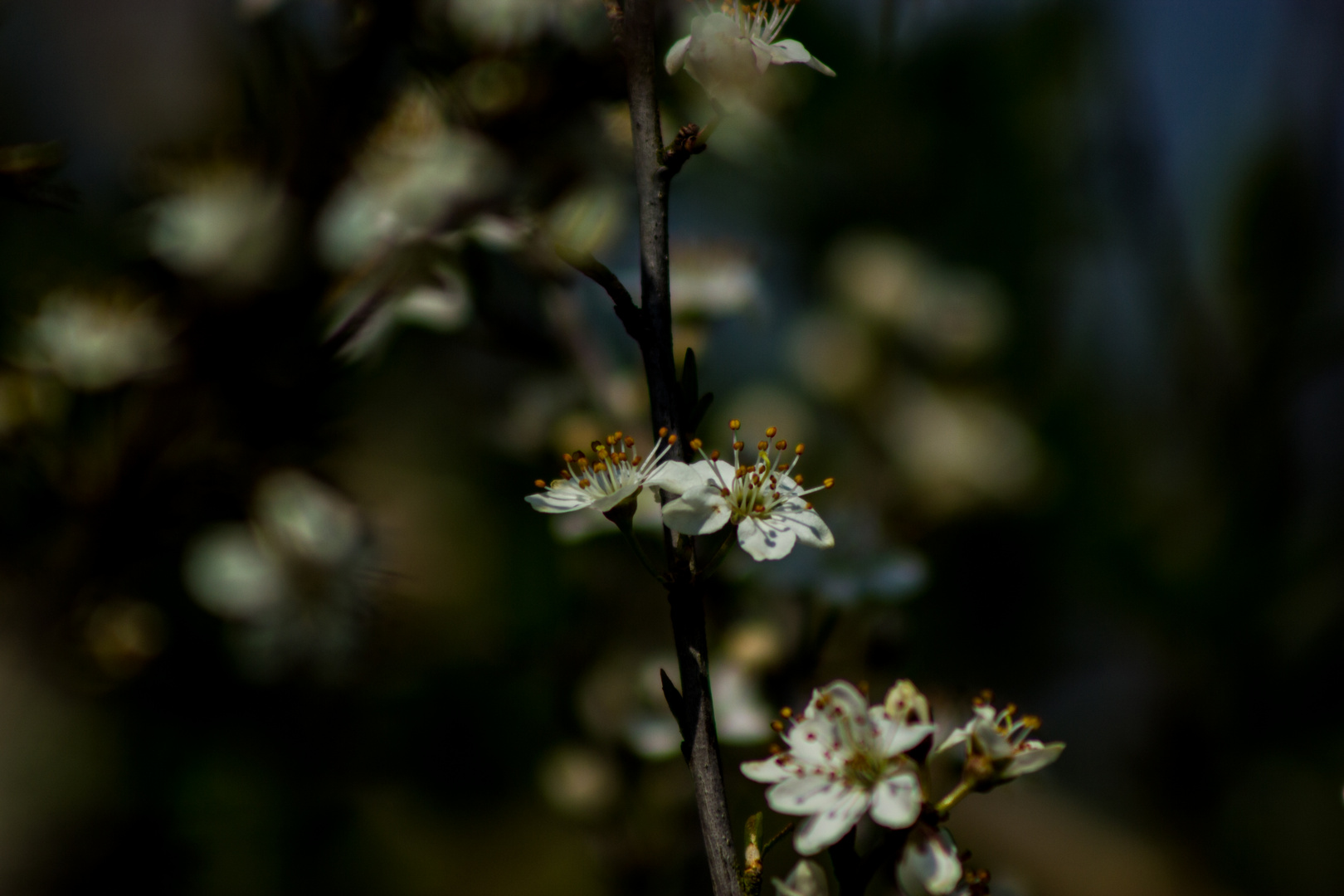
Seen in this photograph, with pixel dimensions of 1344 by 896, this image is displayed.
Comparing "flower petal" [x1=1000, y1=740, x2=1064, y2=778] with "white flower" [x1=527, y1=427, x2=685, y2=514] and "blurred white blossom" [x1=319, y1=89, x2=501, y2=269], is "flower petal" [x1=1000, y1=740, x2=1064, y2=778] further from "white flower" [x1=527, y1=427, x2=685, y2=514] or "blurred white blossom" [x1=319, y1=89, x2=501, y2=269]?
"blurred white blossom" [x1=319, y1=89, x2=501, y2=269]

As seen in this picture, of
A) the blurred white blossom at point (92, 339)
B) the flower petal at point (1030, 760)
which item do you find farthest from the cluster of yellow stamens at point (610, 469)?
the blurred white blossom at point (92, 339)

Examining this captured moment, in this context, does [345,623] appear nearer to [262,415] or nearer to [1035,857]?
[262,415]

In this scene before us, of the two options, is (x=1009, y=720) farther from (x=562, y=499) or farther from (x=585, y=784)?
(x=585, y=784)

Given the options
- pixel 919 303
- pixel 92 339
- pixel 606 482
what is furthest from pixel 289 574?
pixel 919 303

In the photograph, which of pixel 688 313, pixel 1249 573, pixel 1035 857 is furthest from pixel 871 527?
pixel 1249 573

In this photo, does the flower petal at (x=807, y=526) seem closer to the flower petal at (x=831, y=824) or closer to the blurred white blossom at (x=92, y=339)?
the flower petal at (x=831, y=824)

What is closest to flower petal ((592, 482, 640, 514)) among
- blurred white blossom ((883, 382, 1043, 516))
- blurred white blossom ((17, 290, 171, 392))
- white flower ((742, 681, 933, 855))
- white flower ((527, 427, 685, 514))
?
white flower ((527, 427, 685, 514))
